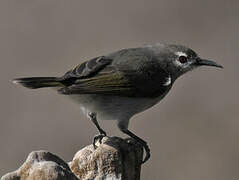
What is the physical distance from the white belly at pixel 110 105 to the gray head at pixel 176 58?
31.2 inches

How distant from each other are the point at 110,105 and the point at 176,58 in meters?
1.18

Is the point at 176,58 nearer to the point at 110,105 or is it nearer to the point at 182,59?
the point at 182,59

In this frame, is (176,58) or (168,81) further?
(176,58)

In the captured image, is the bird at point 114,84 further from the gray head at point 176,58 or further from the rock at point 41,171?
the rock at point 41,171

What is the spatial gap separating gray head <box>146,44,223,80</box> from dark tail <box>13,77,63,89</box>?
137 cm

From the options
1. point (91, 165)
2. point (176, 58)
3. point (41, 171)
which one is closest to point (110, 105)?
point (176, 58)

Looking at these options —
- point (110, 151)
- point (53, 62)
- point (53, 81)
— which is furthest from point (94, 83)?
point (53, 62)

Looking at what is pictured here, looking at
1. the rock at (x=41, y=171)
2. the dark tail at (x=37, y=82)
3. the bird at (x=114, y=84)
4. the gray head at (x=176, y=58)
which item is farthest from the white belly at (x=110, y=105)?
the rock at (x=41, y=171)

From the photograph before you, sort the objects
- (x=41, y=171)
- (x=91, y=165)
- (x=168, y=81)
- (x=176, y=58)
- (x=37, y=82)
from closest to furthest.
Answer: (x=41, y=171), (x=91, y=165), (x=37, y=82), (x=168, y=81), (x=176, y=58)

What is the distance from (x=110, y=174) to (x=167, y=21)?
10.1 meters

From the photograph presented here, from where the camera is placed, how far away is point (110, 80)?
6785 millimetres

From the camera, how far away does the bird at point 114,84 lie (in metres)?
6.63

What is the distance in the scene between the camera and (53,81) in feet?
21.8

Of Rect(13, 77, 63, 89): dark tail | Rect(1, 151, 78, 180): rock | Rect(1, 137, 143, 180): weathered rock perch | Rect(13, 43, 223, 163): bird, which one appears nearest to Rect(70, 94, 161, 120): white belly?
Rect(13, 43, 223, 163): bird
